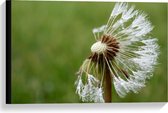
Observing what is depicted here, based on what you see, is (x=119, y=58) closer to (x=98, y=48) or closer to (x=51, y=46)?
(x=98, y=48)

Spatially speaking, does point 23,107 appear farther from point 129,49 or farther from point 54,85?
point 129,49

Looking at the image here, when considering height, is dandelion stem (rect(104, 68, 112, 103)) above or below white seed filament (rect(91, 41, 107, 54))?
below

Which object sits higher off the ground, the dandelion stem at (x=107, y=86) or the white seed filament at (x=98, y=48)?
the white seed filament at (x=98, y=48)

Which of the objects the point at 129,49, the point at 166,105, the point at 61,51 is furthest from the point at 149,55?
the point at 61,51

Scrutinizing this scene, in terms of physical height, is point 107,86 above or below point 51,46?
below

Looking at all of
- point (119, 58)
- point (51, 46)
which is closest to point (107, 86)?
point (119, 58)
